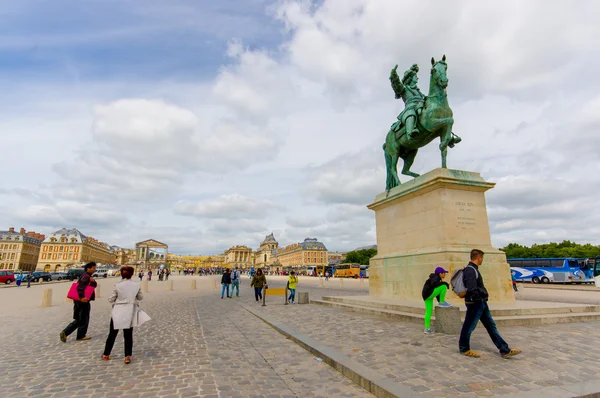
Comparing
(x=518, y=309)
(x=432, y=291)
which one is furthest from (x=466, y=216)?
(x=432, y=291)

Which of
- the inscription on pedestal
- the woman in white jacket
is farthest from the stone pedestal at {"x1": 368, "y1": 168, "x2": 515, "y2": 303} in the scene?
the woman in white jacket

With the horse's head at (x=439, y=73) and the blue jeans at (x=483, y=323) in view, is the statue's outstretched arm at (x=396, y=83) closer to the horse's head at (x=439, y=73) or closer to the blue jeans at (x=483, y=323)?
the horse's head at (x=439, y=73)

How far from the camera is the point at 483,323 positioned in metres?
5.81

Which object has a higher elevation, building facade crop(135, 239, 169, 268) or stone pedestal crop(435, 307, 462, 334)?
building facade crop(135, 239, 169, 268)

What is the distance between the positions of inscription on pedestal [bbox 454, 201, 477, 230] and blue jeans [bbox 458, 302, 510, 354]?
5819 millimetres

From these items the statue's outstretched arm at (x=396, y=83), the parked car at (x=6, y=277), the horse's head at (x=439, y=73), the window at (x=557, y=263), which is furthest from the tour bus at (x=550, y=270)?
the parked car at (x=6, y=277)

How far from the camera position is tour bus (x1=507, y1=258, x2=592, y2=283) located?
39156 mm

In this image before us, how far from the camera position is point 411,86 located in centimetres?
1445

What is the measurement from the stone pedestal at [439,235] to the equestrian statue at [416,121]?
1.06 m

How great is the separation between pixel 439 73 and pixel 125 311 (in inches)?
464

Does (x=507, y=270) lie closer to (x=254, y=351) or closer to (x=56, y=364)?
(x=254, y=351)

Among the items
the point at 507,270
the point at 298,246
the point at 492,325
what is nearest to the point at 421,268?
the point at 507,270

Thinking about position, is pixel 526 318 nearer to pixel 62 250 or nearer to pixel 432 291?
pixel 432 291

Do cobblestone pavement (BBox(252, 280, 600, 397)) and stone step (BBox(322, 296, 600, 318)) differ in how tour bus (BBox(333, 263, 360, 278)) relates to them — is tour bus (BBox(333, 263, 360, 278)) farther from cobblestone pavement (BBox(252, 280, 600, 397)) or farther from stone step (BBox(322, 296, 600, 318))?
cobblestone pavement (BBox(252, 280, 600, 397))
